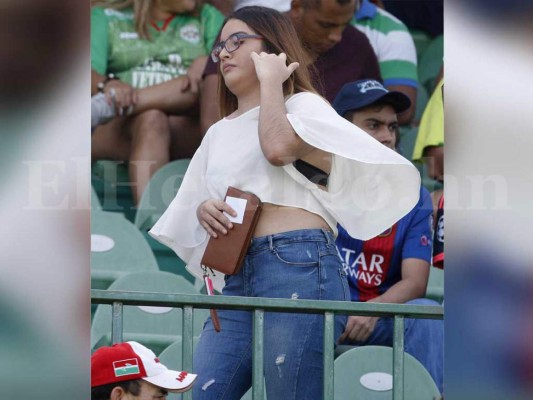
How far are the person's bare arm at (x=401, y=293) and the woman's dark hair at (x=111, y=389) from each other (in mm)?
916

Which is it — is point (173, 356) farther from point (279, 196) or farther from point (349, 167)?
point (349, 167)

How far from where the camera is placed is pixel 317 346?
349 centimetres

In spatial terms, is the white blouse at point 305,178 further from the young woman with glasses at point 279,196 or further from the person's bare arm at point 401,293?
the person's bare arm at point 401,293

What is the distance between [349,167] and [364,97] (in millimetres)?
480

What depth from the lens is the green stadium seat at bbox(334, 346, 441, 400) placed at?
3830 millimetres

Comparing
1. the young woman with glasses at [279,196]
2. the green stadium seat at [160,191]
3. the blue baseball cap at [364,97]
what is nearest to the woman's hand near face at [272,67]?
the young woman with glasses at [279,196]

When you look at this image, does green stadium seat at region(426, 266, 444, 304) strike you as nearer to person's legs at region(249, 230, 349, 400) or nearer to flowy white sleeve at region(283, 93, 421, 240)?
flowy white sleeve at region(283, 93, 421, 240)

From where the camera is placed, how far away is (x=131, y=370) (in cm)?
335

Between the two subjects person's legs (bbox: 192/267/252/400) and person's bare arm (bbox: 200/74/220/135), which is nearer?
person's legs (bbox: 192/267/252/400)

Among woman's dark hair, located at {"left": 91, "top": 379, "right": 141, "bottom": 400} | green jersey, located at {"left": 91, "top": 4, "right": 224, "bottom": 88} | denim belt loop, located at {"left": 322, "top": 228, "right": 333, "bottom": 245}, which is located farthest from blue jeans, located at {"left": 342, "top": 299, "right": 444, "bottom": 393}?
green jersey, located at {"left": 91, "top": 4, "right": 224, "bottom": 88}

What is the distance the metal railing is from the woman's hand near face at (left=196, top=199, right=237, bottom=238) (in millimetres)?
287

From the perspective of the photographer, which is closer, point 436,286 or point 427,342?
point 427,342

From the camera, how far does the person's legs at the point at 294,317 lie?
11.4ft

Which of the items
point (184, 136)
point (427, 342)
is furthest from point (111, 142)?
point (427, 342)
